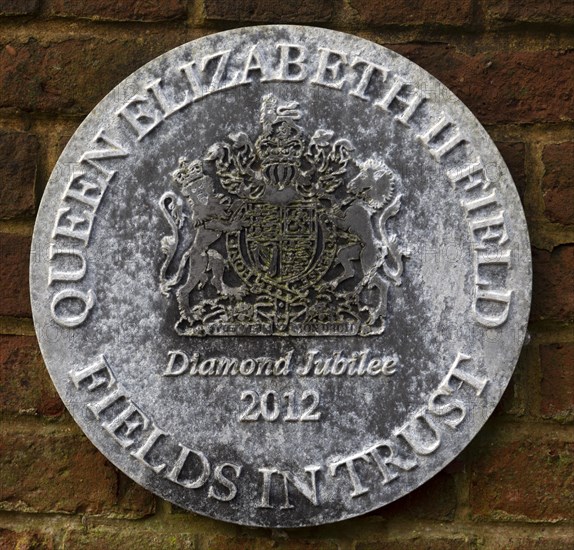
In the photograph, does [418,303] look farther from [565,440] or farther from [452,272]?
[565,440]

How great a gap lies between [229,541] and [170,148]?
81 centimetres

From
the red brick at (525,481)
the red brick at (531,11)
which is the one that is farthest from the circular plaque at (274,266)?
the red brick at (531,11)

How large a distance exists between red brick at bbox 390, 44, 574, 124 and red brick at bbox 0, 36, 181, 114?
21.3 inches

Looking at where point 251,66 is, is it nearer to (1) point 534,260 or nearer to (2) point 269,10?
(2) point 269,10

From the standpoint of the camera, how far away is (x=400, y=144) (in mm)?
2174

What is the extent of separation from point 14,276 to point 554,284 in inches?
44.0

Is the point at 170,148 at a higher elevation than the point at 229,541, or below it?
higher

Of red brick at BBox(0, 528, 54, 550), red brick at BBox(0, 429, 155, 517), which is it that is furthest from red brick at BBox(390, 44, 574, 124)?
red brick at BBox(0, 528, 54, 550)

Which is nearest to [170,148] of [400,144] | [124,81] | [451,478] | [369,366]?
[124,81]

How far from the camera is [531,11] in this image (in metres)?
2.23

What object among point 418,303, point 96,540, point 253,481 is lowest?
point 96,540

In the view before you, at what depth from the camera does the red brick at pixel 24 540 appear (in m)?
2.24

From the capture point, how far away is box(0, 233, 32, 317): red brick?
2.22m

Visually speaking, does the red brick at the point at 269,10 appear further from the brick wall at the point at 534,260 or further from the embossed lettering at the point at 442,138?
the embossed lettering at the point at 442,138
